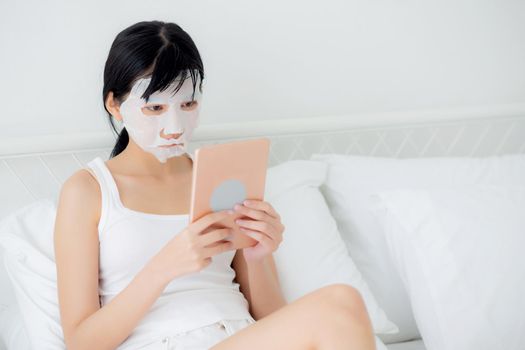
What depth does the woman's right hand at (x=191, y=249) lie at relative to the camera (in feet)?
3.20

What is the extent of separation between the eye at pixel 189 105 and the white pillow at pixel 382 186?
547 millimetres

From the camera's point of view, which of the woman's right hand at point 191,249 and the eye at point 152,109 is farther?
the eye at point 152,109

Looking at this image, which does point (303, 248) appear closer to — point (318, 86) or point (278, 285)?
point (278, 285)

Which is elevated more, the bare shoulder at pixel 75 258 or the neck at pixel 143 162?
the neck at pixel 143 162

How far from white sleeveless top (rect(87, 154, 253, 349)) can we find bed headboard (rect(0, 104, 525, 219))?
310mm

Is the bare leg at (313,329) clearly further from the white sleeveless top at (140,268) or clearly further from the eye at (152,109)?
the eye at (152,109)

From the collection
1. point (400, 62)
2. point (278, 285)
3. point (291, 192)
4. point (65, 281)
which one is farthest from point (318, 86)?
point (65, 281)

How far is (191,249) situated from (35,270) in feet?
1.34

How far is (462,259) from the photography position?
131 cm

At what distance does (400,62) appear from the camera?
1.78 m

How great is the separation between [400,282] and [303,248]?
0.92ft

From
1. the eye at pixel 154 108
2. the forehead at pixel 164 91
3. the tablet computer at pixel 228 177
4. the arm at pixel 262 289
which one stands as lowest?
the arm at pixel 262 289

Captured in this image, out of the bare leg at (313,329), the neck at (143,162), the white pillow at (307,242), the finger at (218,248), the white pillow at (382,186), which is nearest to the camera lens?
the bare leg at (313,329)

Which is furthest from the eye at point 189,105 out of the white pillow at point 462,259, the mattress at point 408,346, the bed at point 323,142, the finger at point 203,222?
the mattress at point 408,346
